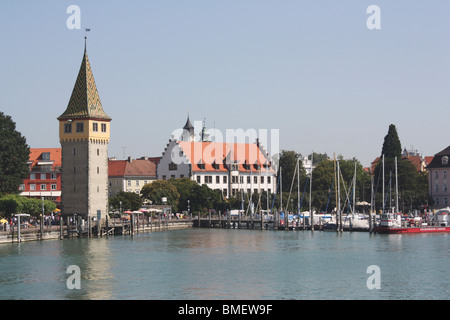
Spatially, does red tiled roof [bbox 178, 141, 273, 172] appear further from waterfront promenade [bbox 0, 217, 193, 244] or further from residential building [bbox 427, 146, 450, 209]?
waterfront promenade [bbox 0, 217, 193, 244]

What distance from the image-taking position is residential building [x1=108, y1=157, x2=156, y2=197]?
132875mm

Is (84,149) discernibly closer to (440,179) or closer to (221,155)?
(221,155)

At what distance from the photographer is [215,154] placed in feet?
438

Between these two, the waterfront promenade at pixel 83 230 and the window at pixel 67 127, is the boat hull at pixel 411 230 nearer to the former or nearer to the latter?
the waterfront promenade at pixel 83 230

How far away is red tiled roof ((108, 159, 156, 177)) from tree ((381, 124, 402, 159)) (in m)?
38.9

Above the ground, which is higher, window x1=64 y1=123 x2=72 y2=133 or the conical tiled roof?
the conical tiled roof

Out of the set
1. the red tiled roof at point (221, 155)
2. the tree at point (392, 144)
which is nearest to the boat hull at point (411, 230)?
the tree at point (392, 144)

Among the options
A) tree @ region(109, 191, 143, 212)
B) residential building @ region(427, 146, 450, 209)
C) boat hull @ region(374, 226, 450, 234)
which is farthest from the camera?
residential building @ region(427, 146, 450, 209)

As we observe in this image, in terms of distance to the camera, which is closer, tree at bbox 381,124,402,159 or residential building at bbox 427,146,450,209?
residential building at bbox 427,146,450,209

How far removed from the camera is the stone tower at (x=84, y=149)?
85.9 metres

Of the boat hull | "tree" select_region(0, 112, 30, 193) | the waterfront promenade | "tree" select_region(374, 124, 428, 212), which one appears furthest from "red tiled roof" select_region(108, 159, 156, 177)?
the boat hull

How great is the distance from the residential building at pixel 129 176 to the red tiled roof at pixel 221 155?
8.76 metres

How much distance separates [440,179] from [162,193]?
42.3m
